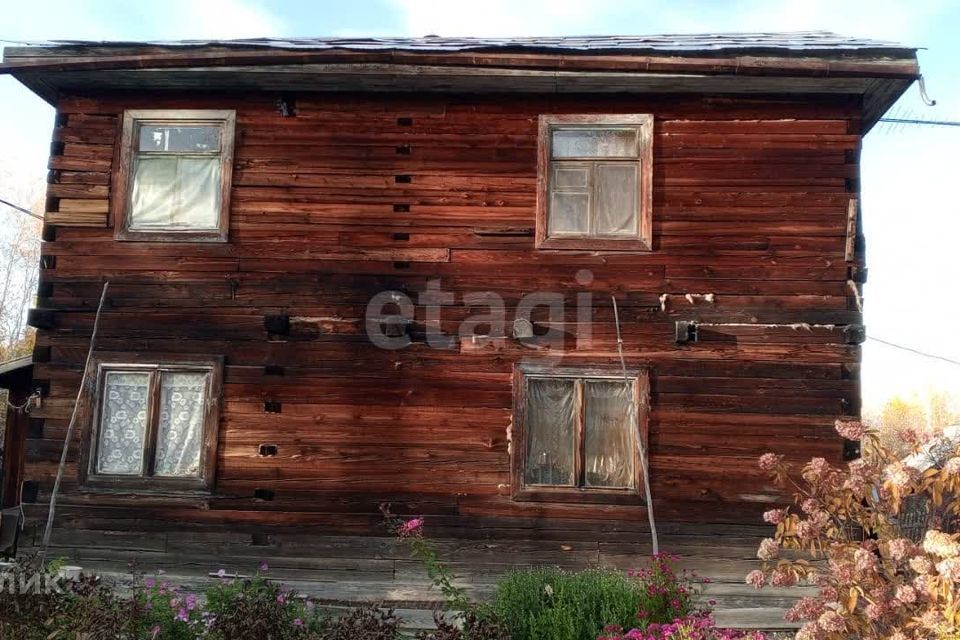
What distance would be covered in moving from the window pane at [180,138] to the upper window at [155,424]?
90.9 inches

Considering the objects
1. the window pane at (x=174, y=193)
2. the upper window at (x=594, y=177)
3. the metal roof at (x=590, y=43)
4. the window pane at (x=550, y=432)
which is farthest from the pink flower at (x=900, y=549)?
the window pane at (x=174, y=193)

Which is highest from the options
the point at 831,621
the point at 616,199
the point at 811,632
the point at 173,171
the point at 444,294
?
the point at 173,171

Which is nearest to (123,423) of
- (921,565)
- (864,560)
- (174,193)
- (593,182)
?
(174,193)

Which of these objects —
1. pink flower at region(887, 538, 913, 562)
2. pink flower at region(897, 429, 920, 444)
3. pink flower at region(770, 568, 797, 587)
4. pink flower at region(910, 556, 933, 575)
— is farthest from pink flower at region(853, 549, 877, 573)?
pink flower at region(897, 429, 920, 444)

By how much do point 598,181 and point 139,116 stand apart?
4.97 meters

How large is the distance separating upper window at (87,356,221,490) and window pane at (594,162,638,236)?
13.9 ft

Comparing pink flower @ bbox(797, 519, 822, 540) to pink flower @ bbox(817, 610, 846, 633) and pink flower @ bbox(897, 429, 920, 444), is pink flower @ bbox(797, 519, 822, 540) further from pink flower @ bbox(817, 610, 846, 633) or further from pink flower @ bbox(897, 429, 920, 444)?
pink flower @ bbox(897, 429, 920, 444)

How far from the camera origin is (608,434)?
7.84m

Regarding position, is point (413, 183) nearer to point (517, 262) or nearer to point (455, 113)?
point (455, 113)

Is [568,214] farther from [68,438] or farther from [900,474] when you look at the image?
[68,438]

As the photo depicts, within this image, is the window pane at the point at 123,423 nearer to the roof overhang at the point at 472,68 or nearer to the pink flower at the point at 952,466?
the roof overhang at the point at 472,68

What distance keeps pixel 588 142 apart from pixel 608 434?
3.06 meters

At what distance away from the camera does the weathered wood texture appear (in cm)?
772

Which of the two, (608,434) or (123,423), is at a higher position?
(608,434)
